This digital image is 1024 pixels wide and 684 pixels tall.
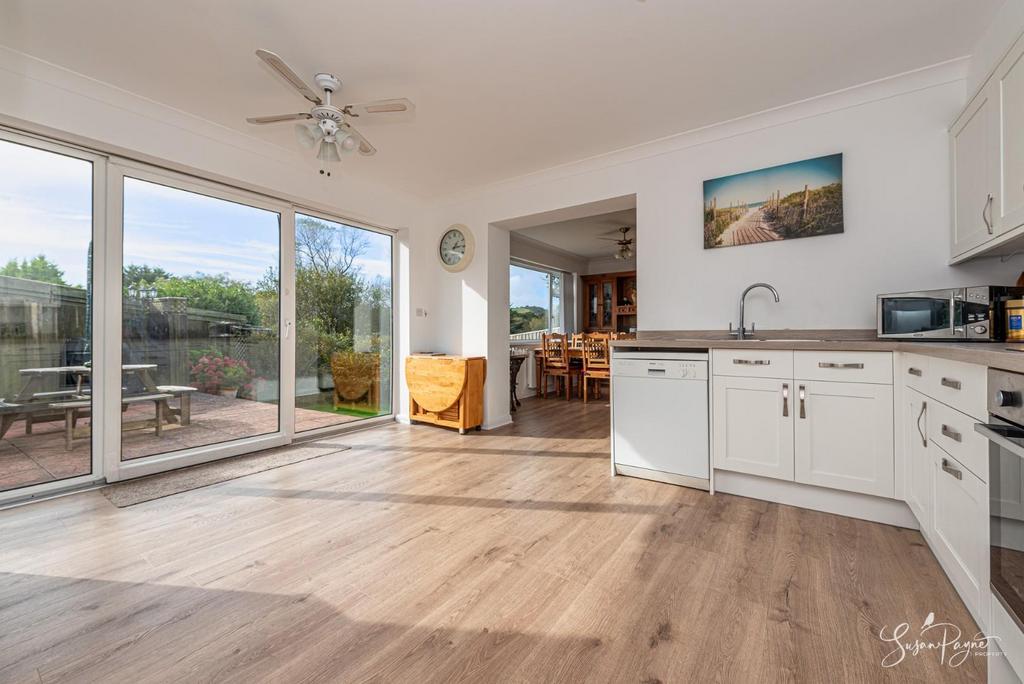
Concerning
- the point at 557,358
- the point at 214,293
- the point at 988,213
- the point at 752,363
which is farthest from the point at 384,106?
the point at 557,358

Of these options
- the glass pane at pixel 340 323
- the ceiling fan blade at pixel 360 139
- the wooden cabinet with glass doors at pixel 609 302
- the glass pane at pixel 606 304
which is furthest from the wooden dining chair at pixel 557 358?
the ceiling fan blade at pixel 360 139

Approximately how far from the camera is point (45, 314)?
246 cm

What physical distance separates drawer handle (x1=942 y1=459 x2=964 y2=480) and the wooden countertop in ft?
1.20

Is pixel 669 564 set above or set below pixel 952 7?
below

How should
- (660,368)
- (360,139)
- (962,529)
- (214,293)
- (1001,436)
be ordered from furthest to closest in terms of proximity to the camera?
1. (214,293)
2. (660,368)
3. (360,139)
4. (962,529)
5. (1001,436)

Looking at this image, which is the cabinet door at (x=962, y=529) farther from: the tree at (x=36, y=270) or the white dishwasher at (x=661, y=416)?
the tree at (x=36, y=270)

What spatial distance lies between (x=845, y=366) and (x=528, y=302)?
16.8 feet

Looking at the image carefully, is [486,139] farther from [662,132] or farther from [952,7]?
[952,7]

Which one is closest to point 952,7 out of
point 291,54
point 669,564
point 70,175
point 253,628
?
point 669,564

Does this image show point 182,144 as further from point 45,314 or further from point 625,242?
point 625,242

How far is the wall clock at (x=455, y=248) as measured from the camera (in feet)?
14.3

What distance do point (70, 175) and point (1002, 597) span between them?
14.4 ft

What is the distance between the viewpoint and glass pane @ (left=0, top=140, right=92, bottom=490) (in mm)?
2359

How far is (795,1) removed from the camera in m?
1.90
